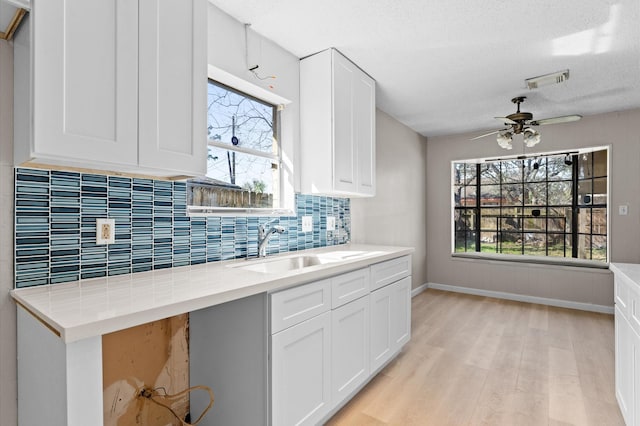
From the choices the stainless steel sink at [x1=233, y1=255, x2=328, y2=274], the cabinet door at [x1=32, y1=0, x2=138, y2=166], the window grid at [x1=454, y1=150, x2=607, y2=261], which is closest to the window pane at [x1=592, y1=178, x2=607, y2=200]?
the window grid at [x1=454, y1=150, x2=607, y2=261]

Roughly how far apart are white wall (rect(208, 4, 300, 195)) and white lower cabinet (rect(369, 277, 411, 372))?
3.55 feet

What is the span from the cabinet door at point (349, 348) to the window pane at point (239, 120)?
1.32m

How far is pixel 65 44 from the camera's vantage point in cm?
110

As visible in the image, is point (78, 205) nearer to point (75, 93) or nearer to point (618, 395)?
point (75, 93)

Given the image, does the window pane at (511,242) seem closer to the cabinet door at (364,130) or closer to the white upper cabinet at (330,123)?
the cabinet door at (364,130)

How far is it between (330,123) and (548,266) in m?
3.70

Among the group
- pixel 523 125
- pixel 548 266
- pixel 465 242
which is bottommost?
pixel 548 266

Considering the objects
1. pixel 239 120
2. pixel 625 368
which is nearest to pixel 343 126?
pixel 239 120

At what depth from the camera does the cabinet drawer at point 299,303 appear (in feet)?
4.91

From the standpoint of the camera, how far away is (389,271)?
254 cm

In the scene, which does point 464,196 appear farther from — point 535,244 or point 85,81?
point 85,81

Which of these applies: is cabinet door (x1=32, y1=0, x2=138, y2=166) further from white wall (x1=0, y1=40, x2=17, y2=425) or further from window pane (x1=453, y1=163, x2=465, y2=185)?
window pane (x1=453, y1=163, x2=465, y2=185)

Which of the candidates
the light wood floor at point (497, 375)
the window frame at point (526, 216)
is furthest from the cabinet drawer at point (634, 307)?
the window frame at point (526, 216)

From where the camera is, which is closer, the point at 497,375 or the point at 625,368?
the point at 625,368
